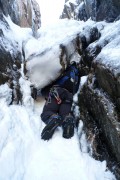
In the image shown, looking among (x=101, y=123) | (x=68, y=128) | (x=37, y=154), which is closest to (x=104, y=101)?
(x=101, y=123)

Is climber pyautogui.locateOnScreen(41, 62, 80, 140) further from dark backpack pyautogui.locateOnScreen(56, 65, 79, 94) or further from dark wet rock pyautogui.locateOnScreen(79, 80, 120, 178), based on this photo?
dark wet rock pyautogui.locateOnScreen(79, 80, 120, 178)

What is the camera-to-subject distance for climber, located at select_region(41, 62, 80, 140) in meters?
5.05

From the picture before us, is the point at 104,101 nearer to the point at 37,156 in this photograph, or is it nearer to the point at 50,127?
the point at 50,127

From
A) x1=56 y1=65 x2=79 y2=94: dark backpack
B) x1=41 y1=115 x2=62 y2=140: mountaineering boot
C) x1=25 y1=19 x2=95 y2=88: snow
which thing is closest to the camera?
x1=41 y1=115 x2=62 y2=140: mountaineering boot

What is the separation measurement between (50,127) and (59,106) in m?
1.00

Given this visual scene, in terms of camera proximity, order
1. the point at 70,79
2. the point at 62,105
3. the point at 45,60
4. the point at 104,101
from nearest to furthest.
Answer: the point at 104,101, the point at 62,105, the point at 70,79, the point at 45,60

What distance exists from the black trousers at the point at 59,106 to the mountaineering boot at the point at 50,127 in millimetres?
308

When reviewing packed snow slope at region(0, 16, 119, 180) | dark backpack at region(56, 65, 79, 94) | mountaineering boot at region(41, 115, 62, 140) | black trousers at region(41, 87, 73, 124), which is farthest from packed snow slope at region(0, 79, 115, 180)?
dark backpack at region(56, 65, 79, 94)

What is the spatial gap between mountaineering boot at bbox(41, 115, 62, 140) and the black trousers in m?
0.31

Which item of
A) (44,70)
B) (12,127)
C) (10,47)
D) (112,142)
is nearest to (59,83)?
(44,70)

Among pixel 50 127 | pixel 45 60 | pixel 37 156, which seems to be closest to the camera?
pixel 37 156

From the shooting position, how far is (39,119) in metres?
5.71

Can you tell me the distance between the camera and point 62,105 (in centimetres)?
586

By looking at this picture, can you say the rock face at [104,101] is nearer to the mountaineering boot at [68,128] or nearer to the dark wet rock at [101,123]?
the dark wet rock at [101,123]
